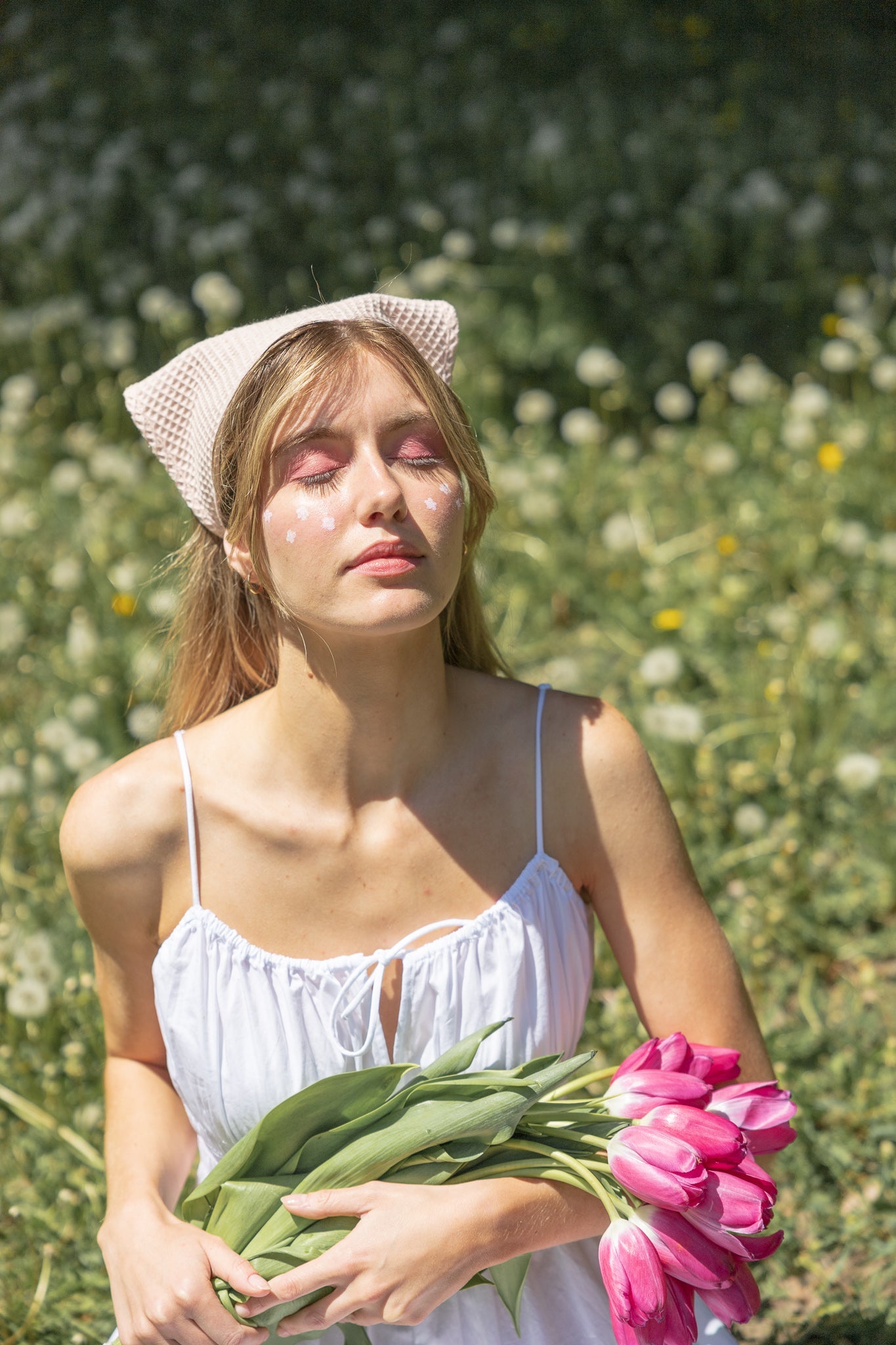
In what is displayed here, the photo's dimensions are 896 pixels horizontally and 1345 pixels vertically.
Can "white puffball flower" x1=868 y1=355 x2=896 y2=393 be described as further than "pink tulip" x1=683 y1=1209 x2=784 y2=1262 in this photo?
Yes

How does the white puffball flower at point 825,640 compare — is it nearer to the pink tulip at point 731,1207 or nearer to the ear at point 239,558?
the ear at point 239,558

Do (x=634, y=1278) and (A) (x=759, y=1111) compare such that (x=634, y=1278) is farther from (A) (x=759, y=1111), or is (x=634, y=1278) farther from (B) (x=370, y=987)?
(B) (x=370, y=987)

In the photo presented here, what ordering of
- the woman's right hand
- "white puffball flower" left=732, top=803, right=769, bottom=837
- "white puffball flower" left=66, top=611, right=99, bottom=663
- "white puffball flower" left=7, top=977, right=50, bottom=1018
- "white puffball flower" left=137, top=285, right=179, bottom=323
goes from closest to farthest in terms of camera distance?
the woman's right hand → "white puffball flower" left=7, top=977, right=50, bottom=1018 → "white puffball flower" left=732, top=803, right=769, bottom=837 → "white puffball flower" left=66, top=611, right=99, bottom=663 → "white puffball flower" left=137, top=285, right=179, bottom=323

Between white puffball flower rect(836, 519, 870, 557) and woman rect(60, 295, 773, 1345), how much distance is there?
2263 millimetres

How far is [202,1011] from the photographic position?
5.58 ft

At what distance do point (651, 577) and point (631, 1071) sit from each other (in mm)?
2392

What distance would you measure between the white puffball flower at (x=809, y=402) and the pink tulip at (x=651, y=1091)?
3136 mm

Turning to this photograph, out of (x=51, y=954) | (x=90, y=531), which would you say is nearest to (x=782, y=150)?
(x=90, y=531)

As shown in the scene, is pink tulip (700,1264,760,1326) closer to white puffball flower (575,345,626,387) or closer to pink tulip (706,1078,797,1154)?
pink tulip (706,1078,797,1154)

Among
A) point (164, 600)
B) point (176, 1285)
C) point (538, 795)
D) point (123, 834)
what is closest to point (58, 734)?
point (164, 600)

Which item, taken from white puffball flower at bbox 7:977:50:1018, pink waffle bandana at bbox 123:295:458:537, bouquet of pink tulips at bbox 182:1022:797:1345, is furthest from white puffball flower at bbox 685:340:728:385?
bouquet of pink tulips at bbox 182:1022:797:1345

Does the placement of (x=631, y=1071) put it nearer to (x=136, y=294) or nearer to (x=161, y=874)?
(x=161, y=874)

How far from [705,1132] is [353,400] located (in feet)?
2.90

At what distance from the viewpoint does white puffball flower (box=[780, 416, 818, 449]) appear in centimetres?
423
